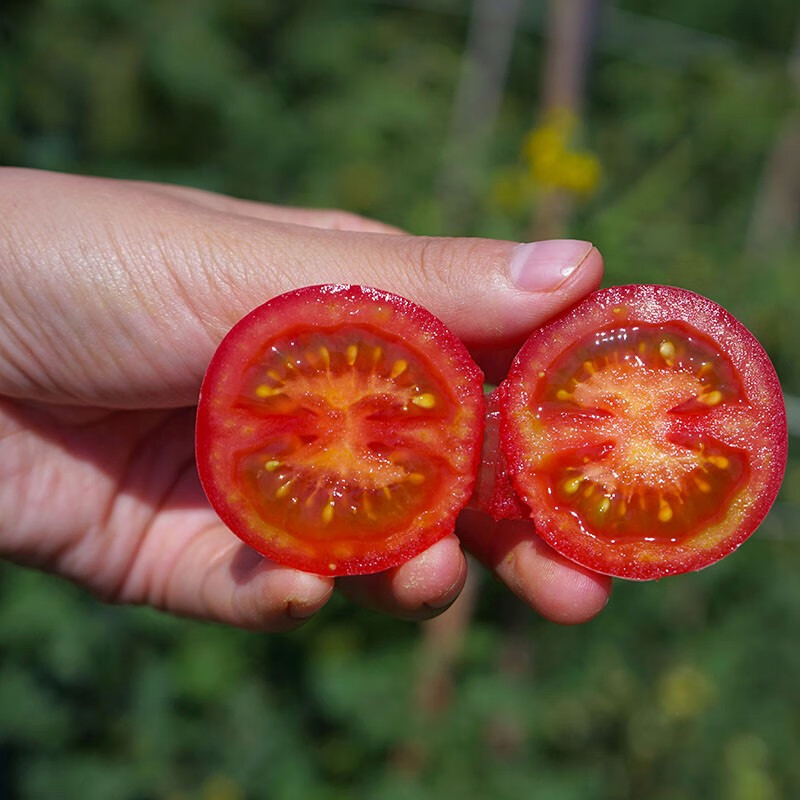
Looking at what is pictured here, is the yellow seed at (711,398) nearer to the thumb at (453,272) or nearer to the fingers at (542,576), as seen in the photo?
the thumb at (453,272)

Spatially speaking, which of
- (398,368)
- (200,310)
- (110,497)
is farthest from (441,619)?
(200,310)

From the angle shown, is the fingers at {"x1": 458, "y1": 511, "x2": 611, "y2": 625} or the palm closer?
the fingers at {"x1": 458, "y1": 511, "x2": 611, "y2": 625}

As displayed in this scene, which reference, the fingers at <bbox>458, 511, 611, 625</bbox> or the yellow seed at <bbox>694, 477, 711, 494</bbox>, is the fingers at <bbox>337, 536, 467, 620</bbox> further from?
the yellow seed at <bbox>694, 477, 711, 494</bbox>

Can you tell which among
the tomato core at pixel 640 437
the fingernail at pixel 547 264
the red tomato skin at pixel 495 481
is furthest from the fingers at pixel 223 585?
the fingernail at pixel 547 264

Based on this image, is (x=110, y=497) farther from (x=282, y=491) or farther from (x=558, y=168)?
(x=558, y=168)

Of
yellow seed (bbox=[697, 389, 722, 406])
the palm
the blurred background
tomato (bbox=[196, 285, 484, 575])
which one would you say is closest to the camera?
tomato (bbox=[196, 285, 484, 575])

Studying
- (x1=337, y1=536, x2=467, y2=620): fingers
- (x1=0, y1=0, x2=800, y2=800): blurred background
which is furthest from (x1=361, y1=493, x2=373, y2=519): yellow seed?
(x1=0, y1=0, x2=800, y2=800): blurred background

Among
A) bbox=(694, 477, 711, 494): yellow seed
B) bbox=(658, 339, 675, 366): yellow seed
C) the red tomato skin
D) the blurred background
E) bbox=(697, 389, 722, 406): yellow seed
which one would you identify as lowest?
the blurred background
